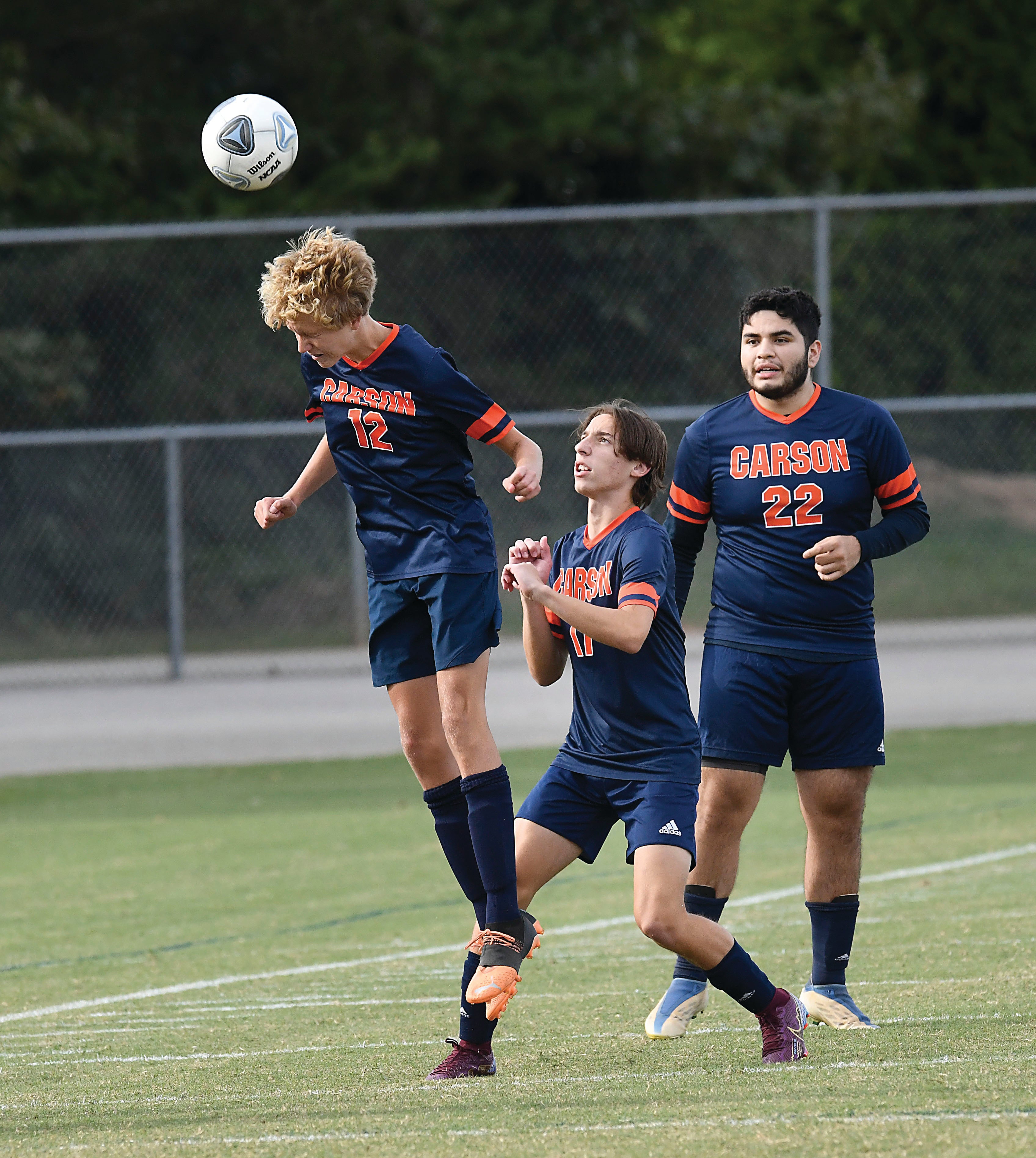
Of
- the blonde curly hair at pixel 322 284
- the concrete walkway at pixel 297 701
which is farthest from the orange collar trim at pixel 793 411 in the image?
the concrete walkway at pixel 297 701

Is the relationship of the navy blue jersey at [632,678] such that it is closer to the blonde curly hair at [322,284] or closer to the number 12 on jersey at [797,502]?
the number 12 on jersey at [797,502]

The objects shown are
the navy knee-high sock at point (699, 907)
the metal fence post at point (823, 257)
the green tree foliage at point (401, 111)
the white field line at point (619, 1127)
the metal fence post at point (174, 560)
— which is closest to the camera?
the white field line at point (619, 1127)

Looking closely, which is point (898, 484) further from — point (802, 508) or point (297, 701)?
point (297, 701)

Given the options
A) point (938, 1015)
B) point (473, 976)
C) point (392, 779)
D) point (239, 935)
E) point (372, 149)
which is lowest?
point (392, 779)

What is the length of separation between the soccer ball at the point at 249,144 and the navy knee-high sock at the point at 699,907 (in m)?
2.70

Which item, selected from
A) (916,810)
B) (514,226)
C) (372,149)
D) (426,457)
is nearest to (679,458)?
(426,457)

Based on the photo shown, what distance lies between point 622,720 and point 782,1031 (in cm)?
89

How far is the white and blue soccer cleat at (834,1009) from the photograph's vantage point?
4.87 m

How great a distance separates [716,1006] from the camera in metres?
5.54

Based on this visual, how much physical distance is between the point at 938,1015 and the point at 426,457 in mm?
2127

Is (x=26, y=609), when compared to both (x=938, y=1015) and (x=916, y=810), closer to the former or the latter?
(x=916, y=810)

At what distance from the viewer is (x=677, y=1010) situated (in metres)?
4.92

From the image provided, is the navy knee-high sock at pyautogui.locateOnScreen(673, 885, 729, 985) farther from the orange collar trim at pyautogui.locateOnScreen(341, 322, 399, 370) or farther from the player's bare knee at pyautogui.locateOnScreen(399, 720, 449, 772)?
the orange collar trim at pyautogui.locateOnScreen(341, 322, 399, 370)

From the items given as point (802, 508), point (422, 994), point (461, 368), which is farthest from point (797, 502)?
point (461, 368)
